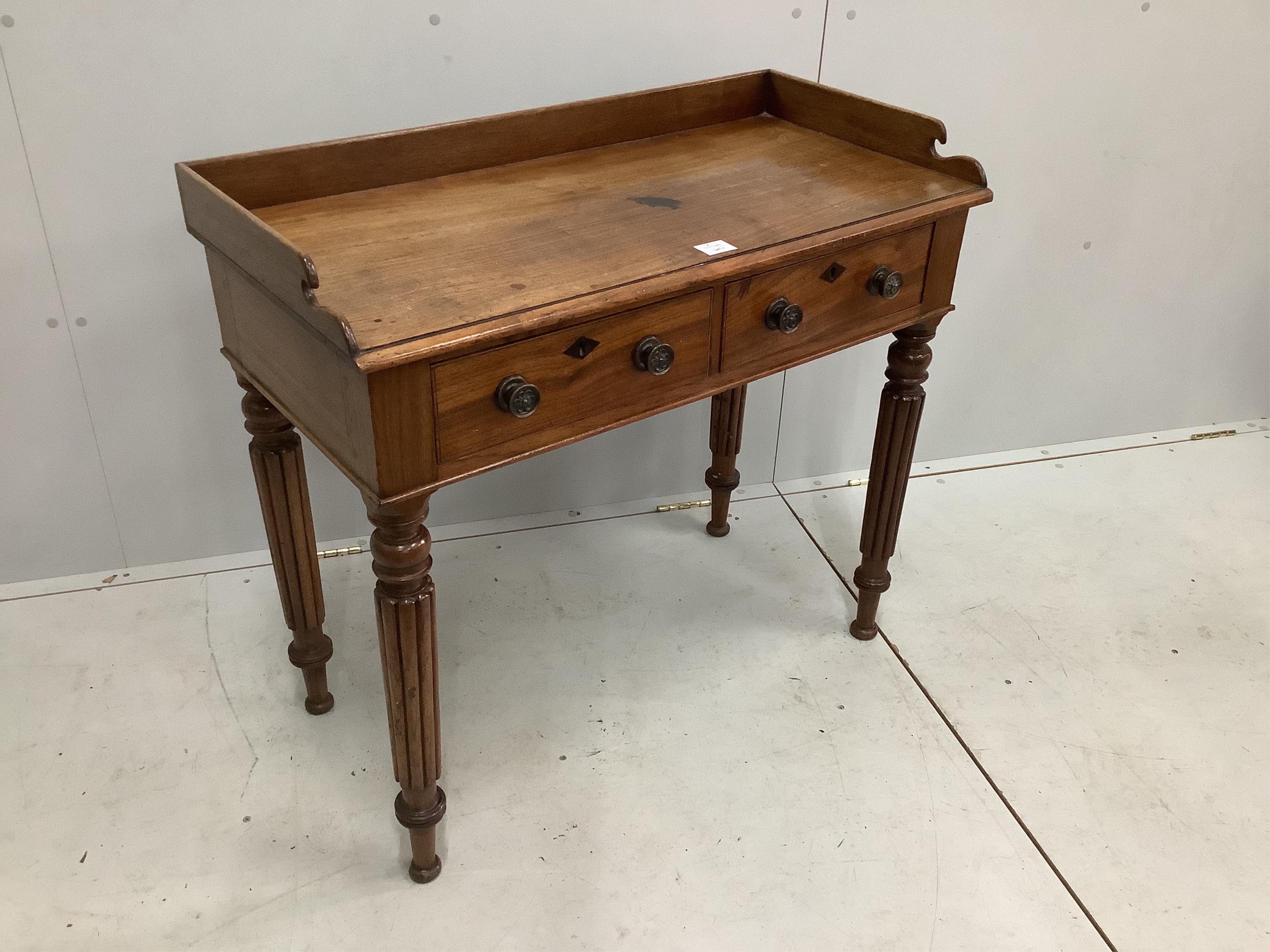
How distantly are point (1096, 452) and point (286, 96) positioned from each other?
2.17 meters

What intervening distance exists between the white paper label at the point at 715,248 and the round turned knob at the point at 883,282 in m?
0.29

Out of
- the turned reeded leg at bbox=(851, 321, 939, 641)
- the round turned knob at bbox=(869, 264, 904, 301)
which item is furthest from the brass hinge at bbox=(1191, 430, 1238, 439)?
the round turned knob at bbox=(869, 264, 904, 301)

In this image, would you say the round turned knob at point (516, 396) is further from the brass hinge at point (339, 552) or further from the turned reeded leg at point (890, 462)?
the brass hinge at point (339, 552)

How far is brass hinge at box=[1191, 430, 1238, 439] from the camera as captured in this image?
118 inches

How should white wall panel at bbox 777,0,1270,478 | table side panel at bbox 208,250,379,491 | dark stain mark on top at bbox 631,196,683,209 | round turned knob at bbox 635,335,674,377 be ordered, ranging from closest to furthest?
table side panel at bbox 208,250,379,491 → round turned knob at bbox 635,335,674,377 → dark stain mark on top at bbox 631,196,683,209 → white wall panel at bbox 777,0,1270,478

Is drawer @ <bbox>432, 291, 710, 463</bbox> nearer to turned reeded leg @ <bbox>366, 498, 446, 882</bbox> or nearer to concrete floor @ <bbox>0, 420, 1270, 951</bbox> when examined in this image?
turned reeded leg @ <bbox>366, 498, 446, 882</bbox>

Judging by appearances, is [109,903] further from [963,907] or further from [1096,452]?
[1096,452]

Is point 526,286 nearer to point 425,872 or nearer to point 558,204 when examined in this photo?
point 558,204

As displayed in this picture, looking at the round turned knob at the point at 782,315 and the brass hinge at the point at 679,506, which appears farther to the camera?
the brass hinge at the point at 679,506

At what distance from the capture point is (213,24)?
193cm

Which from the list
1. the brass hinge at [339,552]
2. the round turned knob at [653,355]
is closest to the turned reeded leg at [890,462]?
the round turned knob at [653,355]

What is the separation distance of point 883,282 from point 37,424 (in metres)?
1.64

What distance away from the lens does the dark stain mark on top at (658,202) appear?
5.61 ft

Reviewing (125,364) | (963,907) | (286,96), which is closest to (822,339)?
(963,907)
